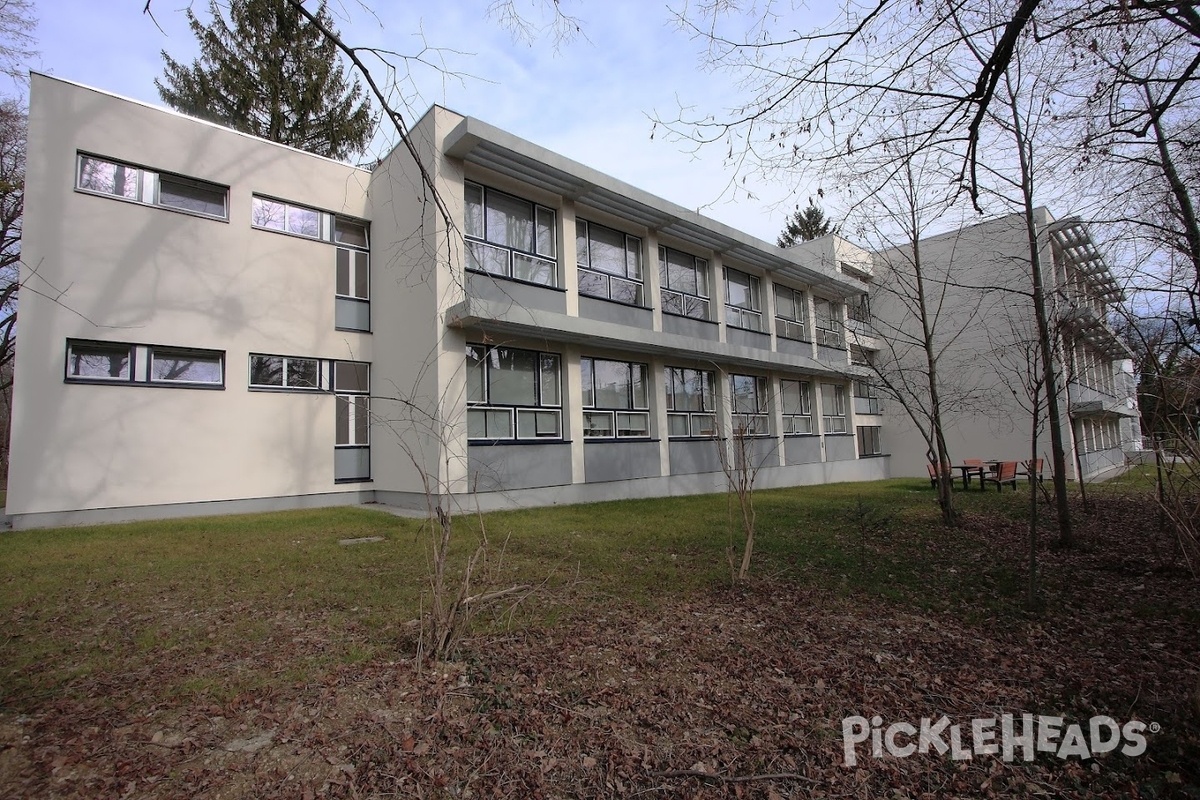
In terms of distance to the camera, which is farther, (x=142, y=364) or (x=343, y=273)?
(x=343, y=273)

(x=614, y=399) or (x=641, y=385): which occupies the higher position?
(x=641, y=385)

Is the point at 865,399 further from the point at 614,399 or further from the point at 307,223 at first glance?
the point at 307,223

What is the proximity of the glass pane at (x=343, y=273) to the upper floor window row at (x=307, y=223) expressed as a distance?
0.21 metres

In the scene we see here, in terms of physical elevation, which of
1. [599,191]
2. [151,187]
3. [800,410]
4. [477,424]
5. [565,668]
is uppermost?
[599,191]

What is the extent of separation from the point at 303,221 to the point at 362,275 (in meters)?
1.72

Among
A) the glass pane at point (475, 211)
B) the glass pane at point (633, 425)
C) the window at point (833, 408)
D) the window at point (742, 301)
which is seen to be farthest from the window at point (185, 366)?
the window at point (833, 408)

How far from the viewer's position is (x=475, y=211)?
40.4ft

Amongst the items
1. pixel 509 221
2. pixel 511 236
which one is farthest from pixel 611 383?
pixel 509 221

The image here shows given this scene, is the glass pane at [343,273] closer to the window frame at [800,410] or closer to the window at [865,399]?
the window frame at [800,410]

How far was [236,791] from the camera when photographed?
266cm

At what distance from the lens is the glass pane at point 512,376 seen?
12192 mm

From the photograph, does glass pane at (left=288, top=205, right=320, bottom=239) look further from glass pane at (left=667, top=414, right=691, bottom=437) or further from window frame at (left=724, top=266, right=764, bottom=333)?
window frame at (left=724, top=266, right=764, bottom=333)

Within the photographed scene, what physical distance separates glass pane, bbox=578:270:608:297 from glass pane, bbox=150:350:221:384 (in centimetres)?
807

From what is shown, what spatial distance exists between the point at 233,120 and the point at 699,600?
22.6m
